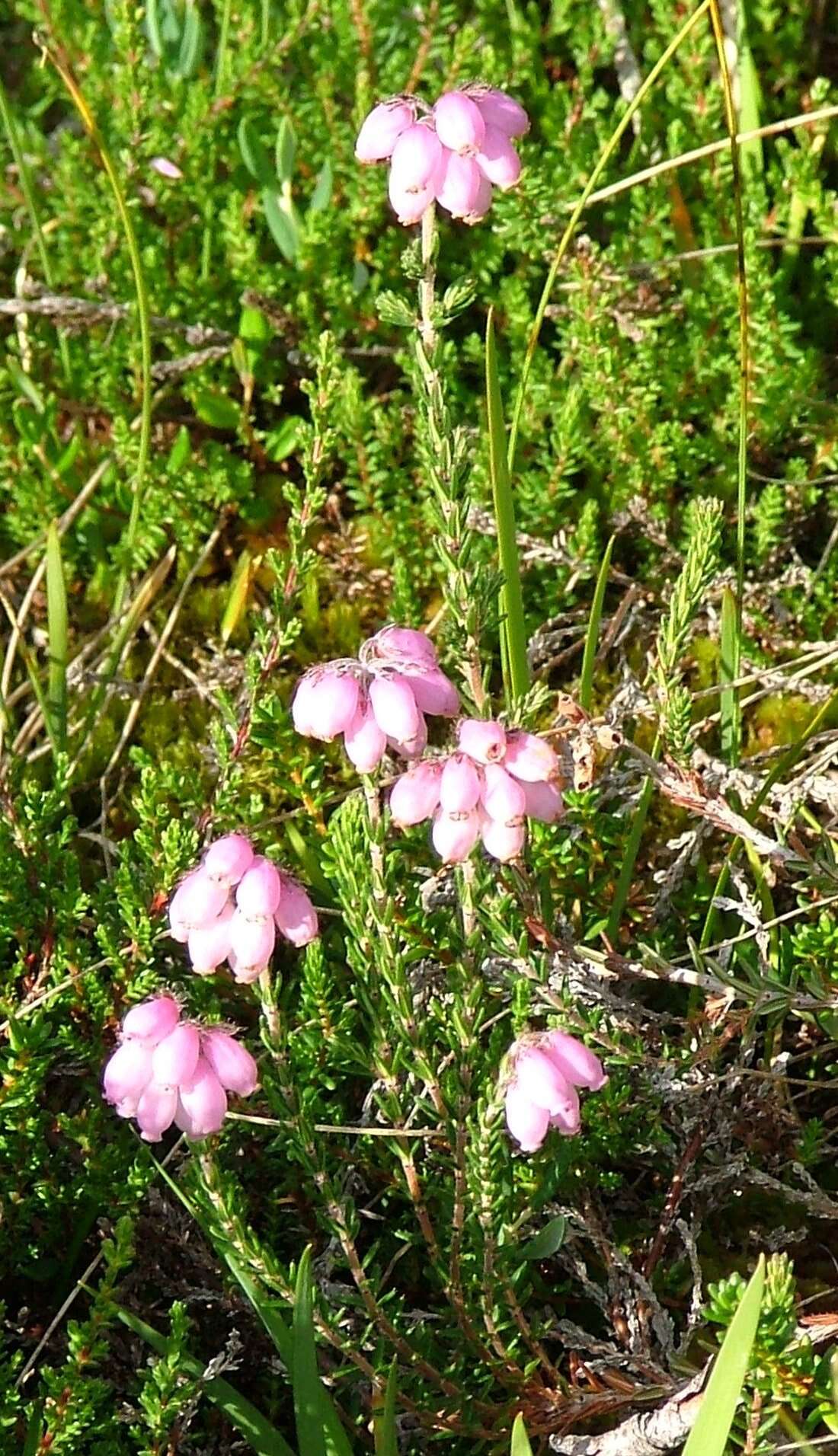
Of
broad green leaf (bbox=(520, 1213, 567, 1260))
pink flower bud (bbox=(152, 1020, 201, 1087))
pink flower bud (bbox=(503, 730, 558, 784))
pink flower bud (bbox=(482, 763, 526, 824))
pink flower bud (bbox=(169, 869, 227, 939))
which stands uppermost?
pink flower bud (bbox=(503, 730, 558, 784))

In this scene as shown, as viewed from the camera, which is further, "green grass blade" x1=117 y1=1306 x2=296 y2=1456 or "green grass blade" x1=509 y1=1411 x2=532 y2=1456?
"green grass blade" x1=117 y1=1306 x2=296 y2=1456

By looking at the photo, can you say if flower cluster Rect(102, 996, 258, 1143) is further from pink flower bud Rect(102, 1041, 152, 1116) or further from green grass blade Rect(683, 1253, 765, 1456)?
green grass blade Rect(683, 1253, 765, 1456)

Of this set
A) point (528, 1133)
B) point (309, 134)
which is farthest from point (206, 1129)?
point (309, 134)

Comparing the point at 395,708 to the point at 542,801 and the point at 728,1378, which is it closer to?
the point at 542,801

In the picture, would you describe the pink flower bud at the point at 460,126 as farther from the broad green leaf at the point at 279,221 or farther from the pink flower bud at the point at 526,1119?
the broad green leaf at the point at 279,221

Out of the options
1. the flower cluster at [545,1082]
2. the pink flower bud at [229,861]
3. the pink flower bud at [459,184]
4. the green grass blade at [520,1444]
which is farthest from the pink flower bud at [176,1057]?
the pink flower bud at [459,184]

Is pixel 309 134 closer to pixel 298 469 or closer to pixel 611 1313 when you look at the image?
pixel 298 469

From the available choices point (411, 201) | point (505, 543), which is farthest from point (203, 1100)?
point (411, 201)

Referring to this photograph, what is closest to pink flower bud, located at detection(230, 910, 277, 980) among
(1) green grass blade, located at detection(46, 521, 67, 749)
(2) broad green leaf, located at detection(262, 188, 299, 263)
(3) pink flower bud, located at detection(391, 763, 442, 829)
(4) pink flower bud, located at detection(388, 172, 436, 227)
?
(3) pink flower bud, located at detection(391, 763, 442, 829)
